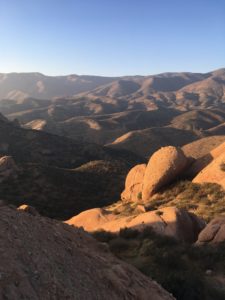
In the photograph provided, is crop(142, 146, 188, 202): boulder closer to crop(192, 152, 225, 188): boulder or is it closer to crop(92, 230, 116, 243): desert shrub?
crop(192, 152, 225, 188): boulder

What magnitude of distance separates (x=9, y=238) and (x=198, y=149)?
75773mm

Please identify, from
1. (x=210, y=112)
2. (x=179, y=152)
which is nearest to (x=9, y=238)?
(x=179, y=152)

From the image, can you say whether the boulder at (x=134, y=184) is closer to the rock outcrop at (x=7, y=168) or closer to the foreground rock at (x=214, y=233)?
the foreground rock at (x=214, y=233)

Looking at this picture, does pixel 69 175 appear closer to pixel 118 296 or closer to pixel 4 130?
pixel 4 130

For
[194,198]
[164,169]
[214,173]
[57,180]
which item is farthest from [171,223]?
[57,180]

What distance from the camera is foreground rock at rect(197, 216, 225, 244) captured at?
17758 mm

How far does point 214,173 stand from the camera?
31.2m

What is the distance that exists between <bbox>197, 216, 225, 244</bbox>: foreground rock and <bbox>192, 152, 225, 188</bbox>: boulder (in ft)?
38.6

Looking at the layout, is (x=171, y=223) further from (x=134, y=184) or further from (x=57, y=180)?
(x=57, y=180)

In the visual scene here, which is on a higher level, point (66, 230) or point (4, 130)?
point (66, 230)

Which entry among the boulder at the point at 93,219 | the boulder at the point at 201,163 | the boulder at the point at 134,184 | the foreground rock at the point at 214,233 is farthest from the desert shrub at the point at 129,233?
the boulder at the point at 134,184

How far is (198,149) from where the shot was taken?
82875 mm

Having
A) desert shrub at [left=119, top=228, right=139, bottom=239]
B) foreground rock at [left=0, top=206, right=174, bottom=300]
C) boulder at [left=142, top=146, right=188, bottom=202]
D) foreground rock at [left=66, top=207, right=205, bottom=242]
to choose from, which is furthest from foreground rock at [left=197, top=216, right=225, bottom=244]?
boulder at [left=142, top=146, right=188, bottom=202]

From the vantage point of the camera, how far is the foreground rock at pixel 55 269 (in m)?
8.51
